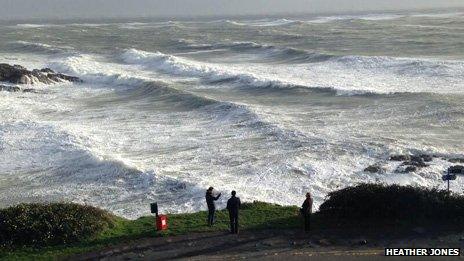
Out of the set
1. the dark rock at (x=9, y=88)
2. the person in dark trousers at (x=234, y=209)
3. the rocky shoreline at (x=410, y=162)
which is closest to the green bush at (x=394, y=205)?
the person in dark trousers at (x=234, y=209)

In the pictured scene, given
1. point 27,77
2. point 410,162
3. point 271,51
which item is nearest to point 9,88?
point 27,77

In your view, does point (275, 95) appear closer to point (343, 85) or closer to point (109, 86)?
point (343, 85)

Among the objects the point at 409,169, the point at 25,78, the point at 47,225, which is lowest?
the point at 409,169

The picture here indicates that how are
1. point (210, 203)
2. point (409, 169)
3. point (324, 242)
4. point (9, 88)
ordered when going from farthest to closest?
Result: point (9, 88) < point (409, 169) < point (210, 203) < point (324, 242)

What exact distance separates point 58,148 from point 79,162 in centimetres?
286

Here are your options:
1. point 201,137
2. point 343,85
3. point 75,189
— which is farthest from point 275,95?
point 75,189

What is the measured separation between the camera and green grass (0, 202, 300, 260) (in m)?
15.1

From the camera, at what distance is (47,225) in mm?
15828

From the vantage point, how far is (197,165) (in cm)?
2542

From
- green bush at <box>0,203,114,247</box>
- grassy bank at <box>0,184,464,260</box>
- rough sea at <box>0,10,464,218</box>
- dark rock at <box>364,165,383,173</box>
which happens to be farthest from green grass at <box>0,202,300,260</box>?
dark rock at <box>364,165,383,173</box>

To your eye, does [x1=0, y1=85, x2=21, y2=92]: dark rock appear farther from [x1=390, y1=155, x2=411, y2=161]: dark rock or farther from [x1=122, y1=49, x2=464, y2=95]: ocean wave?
[x1=390, y1=155, x2=411, y2=161]: dark rock

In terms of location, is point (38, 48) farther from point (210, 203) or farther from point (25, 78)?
point (210, 203)

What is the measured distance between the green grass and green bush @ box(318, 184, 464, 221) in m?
1.36

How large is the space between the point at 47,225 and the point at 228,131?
16.5 meters
